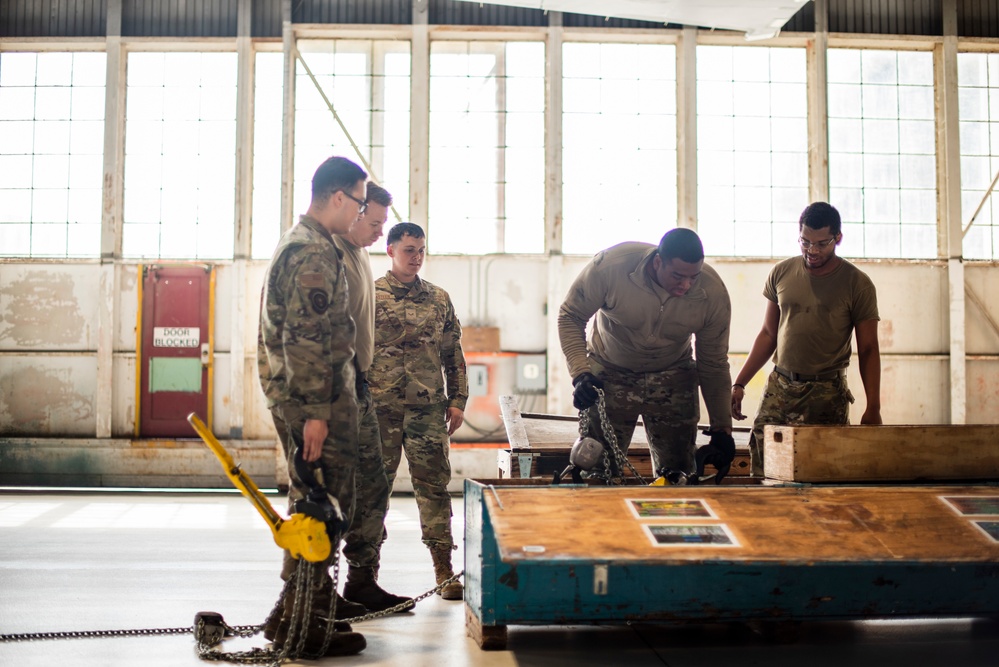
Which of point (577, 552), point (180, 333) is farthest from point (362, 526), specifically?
point (180, 333)

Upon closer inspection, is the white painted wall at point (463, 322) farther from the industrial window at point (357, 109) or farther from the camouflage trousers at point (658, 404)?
the camouflage trousers at point (658, 404)

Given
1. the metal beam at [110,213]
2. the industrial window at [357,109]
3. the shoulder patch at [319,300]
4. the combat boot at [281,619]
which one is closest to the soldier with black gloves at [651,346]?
the shoulder patch at [319,300]

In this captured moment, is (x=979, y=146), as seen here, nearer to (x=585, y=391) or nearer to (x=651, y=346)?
(x=651, y=346)

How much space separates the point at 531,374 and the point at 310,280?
7123 mm

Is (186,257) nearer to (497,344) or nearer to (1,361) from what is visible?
(1,361)

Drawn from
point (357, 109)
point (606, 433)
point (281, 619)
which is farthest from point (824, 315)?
point (357, 109)

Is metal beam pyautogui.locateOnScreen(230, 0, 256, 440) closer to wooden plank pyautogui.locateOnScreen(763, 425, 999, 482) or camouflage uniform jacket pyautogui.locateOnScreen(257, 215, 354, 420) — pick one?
camouflage uniform jacket pyautogui.locateOnScreen(257, 215, 354, 420)

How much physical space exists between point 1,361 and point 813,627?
980cm

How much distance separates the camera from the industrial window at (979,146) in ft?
35.5

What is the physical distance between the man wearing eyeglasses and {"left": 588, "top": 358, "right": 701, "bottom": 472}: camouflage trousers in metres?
0.44

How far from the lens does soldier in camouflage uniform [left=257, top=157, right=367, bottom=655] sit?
124 inches

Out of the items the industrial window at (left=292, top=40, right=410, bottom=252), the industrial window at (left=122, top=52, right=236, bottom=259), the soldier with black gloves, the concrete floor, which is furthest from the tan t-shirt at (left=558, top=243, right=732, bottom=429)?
the industrial window at (left=122, top=52, right=236, bottom=259)

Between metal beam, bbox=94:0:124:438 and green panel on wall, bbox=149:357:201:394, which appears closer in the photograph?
metal beam, bbox=94:0:124:438

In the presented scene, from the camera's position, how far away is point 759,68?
35.1 feet
